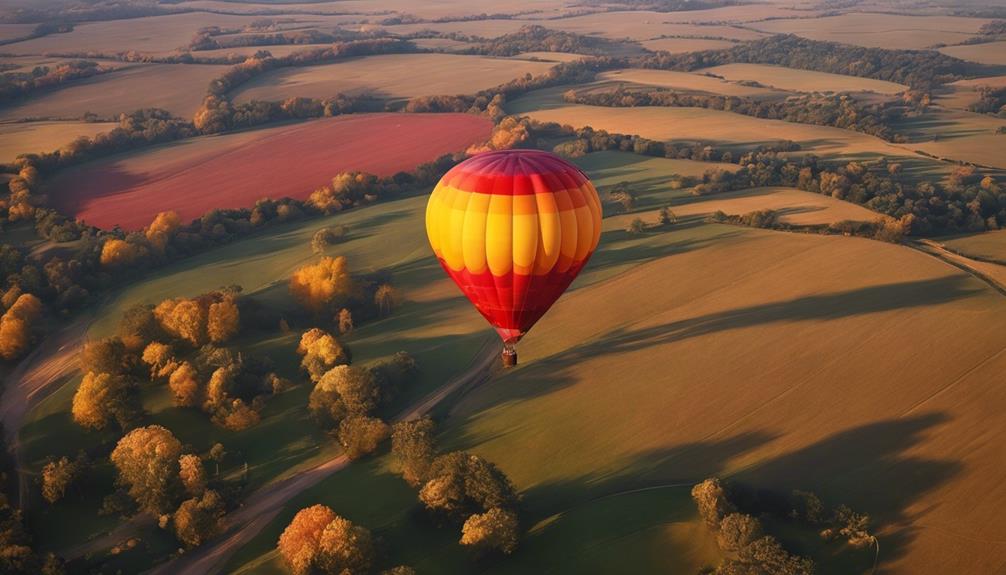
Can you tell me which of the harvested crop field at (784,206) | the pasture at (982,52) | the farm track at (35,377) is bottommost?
the farm track at (35,377)

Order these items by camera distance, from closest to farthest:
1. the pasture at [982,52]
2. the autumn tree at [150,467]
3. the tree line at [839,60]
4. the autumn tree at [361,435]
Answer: the autumn tree at [150,467], the autumn tree at [361,435], the tree line at [839,60], the pasture at [982,52]

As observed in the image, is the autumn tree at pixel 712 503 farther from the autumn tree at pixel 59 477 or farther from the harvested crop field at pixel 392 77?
the harvested crop field at pixel 392 77


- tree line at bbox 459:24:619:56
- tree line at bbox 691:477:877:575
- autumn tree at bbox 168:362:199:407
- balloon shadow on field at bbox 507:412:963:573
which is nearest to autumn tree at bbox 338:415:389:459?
balloon shadow on field at bbox 507:412:963:573

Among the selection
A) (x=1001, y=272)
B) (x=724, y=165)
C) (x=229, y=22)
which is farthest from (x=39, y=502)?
(x=229, y=22)

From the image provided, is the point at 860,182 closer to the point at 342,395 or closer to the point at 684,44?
the point at 342,395

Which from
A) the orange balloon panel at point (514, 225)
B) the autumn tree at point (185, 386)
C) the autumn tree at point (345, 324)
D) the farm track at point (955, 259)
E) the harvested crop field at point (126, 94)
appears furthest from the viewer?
the harvested crop field at point (126, 94)

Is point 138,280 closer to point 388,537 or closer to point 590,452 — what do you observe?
point 388,537

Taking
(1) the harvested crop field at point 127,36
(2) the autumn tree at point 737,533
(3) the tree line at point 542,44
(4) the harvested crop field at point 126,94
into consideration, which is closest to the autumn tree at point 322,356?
(2) the autumn tree at point 737,533
